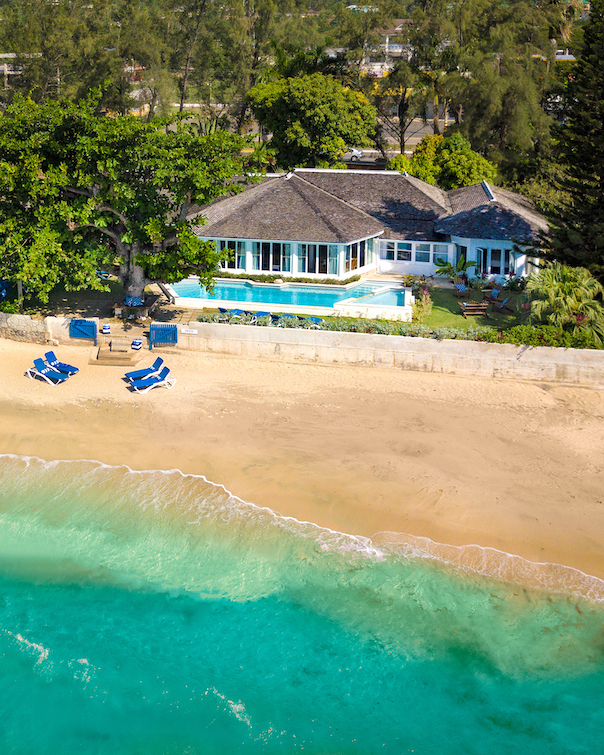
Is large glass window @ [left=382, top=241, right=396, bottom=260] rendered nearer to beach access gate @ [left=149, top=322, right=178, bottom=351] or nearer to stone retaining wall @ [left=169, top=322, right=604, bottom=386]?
stone retaining wall @ [left=169, top=322, right=604, bottom=386]

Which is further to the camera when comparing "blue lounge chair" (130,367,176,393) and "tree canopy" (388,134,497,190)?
"tree canopy" (388,134,497,190)

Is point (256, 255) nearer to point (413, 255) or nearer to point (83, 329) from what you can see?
point (413, 255)

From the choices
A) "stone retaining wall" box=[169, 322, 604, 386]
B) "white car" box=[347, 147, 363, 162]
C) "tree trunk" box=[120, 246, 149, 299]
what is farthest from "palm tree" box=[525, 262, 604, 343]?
"white car" box=[347, 147, 363, 162]

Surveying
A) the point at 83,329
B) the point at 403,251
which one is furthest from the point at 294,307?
the point at 83,329

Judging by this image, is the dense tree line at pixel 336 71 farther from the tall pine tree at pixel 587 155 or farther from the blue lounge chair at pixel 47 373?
the blue lounge chair at pixel 47 373

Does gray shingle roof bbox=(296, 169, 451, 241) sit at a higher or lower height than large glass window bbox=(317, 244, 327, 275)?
higher
